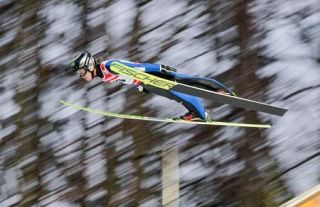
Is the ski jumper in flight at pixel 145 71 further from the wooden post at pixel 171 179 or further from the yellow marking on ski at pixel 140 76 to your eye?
the wooden post at pixel 171 179

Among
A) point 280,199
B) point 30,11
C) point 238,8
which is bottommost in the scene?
point 280,199

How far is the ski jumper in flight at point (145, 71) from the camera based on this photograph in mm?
5090

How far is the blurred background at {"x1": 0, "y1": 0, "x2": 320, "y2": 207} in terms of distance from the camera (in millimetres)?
6133

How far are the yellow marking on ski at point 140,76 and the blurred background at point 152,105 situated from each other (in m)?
1.36

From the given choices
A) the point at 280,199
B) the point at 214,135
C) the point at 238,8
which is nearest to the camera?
the point at 280,199

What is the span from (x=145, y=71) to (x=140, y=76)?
3.9 inches

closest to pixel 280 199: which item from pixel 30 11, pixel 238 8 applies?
pixel 238 8

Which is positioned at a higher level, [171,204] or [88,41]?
[88,41]

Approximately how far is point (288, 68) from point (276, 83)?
21cm

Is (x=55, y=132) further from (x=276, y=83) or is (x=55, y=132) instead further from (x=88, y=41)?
(x=276, y=83)

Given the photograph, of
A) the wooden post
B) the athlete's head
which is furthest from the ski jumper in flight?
the wooden post

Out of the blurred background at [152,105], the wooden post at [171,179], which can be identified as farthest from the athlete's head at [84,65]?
the blurred background at [152,105]

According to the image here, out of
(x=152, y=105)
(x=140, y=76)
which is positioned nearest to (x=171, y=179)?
(x=152, y=105)

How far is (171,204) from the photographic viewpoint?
590 centimetres
